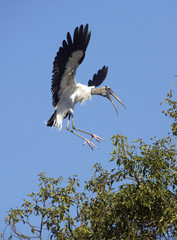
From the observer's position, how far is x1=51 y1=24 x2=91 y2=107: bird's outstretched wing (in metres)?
10.0

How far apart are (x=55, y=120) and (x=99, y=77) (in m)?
2.46

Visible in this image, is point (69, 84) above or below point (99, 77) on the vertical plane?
below

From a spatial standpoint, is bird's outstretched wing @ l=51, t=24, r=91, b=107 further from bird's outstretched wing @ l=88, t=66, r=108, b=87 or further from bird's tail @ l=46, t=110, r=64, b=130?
bird's outstretched wing @ l=88, t=66, r=108, b=87

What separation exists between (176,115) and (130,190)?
126 inches

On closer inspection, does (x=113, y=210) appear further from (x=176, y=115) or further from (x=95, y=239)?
(x=176, y=115)

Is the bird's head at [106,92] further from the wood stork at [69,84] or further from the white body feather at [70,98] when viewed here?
the white body feather at [70,98]

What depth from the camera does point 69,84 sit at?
457 inches

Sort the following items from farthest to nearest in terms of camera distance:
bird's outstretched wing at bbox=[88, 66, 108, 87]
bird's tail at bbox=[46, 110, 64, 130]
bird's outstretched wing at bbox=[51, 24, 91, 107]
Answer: bird's outstretched wing at bbox=[88, 66, 108, 87], bird's tail at bbox=[46, 110, 64, 130], bird's outstretched wing at bbox=[51, 24, 91, 107]

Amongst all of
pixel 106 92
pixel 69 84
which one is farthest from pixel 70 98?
pixel 106 92

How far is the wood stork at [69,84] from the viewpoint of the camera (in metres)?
10.1

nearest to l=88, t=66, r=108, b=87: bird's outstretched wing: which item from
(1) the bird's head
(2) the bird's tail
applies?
(1) the bird's head

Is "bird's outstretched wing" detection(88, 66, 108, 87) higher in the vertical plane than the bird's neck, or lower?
higher

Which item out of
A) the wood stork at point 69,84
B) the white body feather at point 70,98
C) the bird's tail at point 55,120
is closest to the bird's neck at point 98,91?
the wood stork at point 69,84

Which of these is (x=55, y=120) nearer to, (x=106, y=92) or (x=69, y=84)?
(x=69, y=84)
